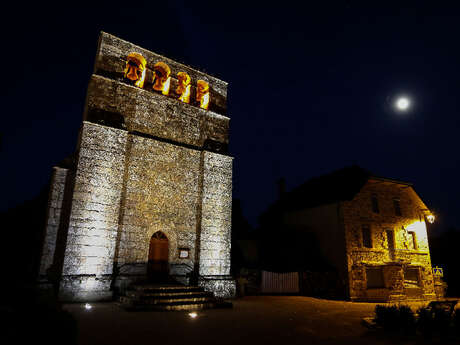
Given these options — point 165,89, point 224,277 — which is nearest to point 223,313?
point 224,277

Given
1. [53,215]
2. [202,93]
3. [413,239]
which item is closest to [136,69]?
[202,93]

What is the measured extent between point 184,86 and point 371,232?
1371cm

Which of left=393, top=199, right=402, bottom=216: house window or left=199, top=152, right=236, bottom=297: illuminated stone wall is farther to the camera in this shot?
left=393, top=199, right=402, bottom=216: house window

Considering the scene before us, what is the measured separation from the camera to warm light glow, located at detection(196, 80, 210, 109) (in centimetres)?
1584

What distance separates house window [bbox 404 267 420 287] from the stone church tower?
12.6m

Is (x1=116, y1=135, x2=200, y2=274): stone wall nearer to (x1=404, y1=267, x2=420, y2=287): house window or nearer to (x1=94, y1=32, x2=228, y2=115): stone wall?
(x1=94, y1=32, x2=228, y2=115): stone wall

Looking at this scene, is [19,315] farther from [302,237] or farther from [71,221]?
[302,237]

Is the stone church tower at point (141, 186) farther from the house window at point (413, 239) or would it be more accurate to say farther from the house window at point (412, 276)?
the house window at point (413, 239)

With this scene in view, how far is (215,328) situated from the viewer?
7.42 metres

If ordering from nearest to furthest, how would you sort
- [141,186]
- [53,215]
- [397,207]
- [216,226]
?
1. [53,215]
2. [141,186]
3. [216,226]
4. [397,207]

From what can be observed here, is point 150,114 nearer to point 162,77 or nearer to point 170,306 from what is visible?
point 162,77

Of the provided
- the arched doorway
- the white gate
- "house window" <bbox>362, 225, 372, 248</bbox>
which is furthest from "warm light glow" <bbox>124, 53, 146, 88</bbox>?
"house window" <bbox>362, 225, 372, 248</bbox>

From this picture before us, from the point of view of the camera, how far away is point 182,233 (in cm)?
1338

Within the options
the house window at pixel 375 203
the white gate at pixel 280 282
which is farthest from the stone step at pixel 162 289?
the house window at pixel 375 203
